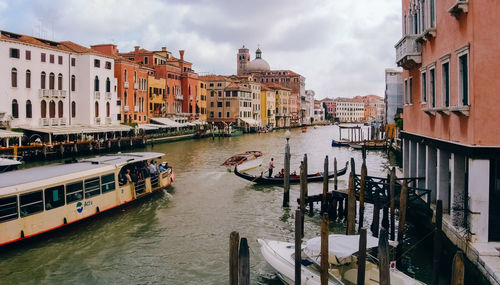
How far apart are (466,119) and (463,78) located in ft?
2.76

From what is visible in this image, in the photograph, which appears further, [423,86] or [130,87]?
[130,87]

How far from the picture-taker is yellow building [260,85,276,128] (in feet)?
257

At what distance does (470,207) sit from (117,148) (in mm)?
29861

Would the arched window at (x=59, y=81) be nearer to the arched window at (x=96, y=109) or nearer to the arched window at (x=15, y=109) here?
the arched window at (x=96, y=109)

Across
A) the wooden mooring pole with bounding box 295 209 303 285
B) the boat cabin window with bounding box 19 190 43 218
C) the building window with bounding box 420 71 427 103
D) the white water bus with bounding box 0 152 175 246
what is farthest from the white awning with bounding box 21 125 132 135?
the wooden mooring pole with bounding box 295 209 303 285

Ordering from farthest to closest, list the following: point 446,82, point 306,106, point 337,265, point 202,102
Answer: point 306,106
point 202,102
point 446,82
point 337,265

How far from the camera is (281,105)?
86.2m

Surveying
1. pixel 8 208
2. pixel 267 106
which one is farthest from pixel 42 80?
pixel 267 106

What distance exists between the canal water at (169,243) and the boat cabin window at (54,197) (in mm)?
814

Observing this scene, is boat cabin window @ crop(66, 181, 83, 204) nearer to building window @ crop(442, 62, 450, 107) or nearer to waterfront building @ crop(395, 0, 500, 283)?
waterfront building @ crop(395, 0, 500, 283)

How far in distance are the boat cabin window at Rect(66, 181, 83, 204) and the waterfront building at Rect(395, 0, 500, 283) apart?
8.97 m

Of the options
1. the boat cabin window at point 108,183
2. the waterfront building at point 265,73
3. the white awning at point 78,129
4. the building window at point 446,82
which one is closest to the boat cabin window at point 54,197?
the boat cabin window at point 108,183

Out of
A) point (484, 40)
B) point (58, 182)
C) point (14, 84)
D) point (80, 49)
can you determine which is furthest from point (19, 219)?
point (80, 49)

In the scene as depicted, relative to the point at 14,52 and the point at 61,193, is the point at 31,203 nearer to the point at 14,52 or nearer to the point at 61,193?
the point at 61,193
